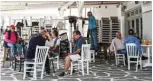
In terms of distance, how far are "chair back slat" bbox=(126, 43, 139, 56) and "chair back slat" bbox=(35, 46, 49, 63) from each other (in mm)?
2539

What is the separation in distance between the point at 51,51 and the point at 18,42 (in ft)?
5.55

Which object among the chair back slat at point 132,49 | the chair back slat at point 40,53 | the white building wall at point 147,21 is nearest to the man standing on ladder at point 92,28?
the white building wall at point 147,21

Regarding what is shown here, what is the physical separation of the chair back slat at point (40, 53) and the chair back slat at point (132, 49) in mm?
2539

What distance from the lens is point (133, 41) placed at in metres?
8.59

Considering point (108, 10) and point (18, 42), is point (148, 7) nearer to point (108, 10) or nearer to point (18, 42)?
point (18, 42)

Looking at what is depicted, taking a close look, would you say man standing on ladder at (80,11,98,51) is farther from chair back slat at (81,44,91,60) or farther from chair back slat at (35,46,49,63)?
chair back slat at (35,46,49,63)

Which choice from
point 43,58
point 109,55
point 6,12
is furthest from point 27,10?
point 43,58

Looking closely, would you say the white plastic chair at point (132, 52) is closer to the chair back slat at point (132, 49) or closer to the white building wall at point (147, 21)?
the chair back slat at point (132, 49)

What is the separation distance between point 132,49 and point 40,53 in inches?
111

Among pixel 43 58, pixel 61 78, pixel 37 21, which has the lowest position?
pixel 61 78

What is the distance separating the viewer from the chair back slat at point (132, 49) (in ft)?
27.6

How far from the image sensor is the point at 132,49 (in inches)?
334

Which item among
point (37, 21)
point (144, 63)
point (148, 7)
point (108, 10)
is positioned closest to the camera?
point (144, 63)

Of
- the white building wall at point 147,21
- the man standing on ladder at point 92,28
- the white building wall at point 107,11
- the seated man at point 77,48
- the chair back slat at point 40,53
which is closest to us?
the chair back slat at point 40,53
